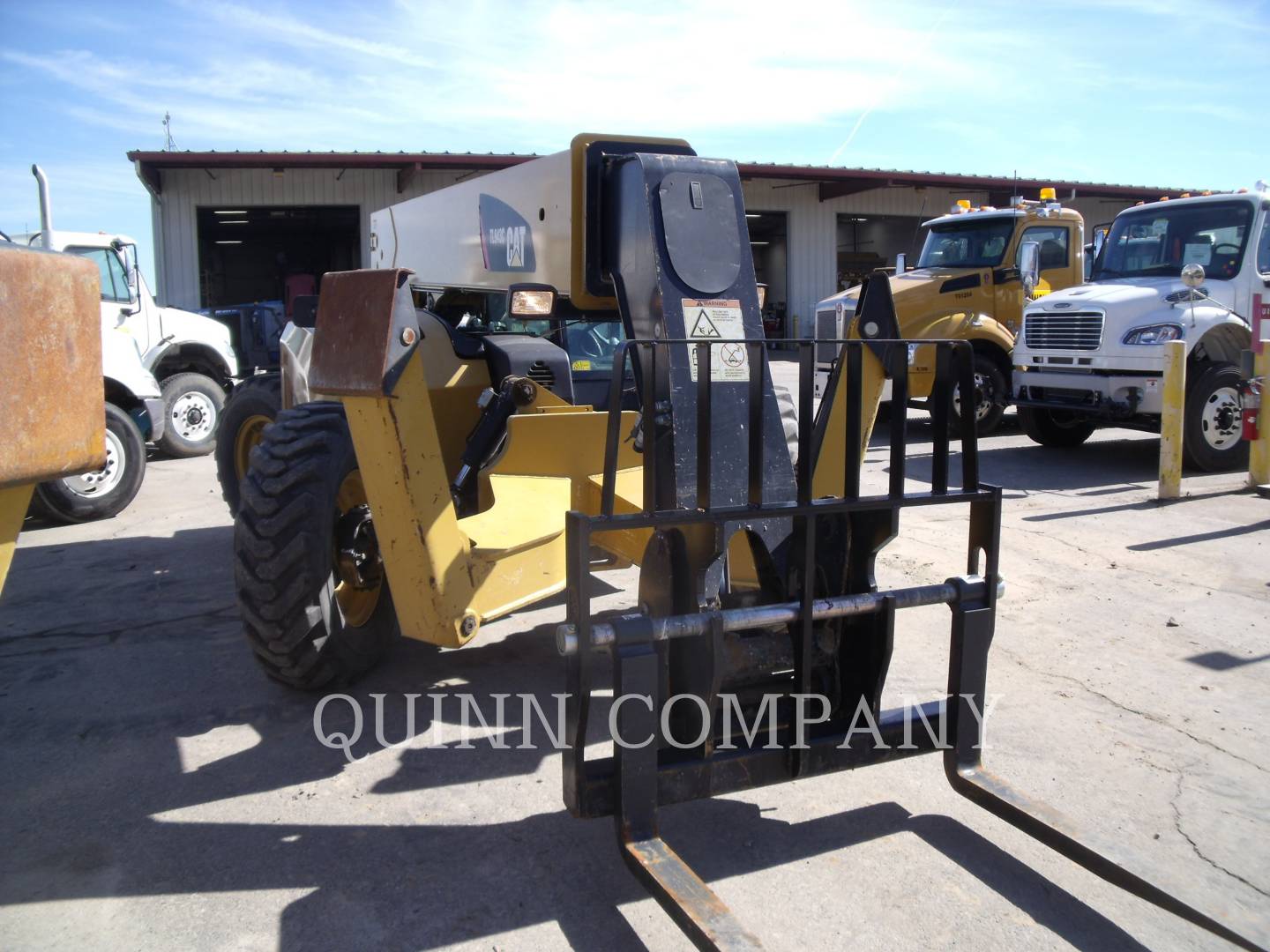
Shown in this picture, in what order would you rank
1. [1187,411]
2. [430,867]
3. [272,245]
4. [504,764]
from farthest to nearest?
[272,245] → [1187,411] → [504,764] → [430,867]

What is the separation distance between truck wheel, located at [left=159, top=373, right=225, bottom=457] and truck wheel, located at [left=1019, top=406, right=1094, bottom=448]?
9640 millimetres

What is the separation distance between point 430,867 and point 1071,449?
986 cm

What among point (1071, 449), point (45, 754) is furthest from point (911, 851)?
point (1071, 449)

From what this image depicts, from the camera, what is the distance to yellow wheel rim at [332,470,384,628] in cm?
413

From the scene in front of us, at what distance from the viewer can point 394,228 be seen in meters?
8.09

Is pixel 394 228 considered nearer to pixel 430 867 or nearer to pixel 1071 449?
pixel 430 867

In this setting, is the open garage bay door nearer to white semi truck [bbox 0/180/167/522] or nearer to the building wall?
the building wall

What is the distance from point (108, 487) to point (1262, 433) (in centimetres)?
980

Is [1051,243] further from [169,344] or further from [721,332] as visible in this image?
[169,344]

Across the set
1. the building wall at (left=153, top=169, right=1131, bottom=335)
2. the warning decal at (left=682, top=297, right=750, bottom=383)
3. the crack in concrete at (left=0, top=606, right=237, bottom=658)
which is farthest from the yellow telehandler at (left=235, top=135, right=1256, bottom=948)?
the building wall at (left=153, top=169, right=1131, bottom=335)

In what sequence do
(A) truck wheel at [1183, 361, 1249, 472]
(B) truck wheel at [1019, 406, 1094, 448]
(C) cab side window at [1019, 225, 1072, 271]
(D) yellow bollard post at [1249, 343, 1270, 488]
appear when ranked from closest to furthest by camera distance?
(D) yellow bollard post at [1249, 343, 1270, 488], (A) truck wheel at [1183, 361, 1249, 472], (B) truck wheel at [1019, 406, 1094, 448], (C) cab side window at [1019, 225, 1072, 271]

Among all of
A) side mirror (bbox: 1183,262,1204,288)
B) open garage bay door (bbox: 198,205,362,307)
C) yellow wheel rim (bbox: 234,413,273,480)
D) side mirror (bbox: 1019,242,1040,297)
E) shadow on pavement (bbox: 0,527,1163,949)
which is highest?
open garage bay door (bbox: 198,205,362,307)

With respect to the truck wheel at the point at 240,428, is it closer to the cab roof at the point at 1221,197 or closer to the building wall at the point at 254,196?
the cab roof at the point at 1221,197

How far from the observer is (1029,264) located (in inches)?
423
